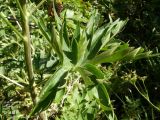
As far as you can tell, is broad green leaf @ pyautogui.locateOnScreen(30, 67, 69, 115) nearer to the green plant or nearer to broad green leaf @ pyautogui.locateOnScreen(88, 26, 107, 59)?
the green plant

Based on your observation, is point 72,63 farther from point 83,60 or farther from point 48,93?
point 48,93

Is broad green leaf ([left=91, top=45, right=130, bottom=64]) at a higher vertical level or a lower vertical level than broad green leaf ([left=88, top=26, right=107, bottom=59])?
lower

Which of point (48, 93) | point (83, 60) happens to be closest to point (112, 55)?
point (83, 60)

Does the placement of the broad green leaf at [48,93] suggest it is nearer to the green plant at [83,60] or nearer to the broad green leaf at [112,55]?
the green plant at [83,60]

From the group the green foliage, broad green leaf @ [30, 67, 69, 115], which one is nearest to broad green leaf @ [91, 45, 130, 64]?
the green foliage

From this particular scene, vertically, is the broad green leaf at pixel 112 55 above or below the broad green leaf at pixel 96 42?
below

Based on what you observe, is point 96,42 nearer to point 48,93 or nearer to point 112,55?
point 112,55

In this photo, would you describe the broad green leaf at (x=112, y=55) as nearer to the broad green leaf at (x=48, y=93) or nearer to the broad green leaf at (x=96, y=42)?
the broad green leaf at (x=96, y=42)

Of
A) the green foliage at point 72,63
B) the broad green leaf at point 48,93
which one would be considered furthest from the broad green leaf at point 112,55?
the broad green leaf at point 48,93

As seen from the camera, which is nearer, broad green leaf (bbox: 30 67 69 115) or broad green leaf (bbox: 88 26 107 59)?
broad green leaf (bbox: 30 67 69 115)

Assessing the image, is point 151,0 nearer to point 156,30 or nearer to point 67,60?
point 156,30

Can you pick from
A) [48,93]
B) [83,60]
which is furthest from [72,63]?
[48,93]

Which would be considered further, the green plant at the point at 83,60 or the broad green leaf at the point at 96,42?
the broad green leaf at the point at 96,42

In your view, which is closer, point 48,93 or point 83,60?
point 48,93
